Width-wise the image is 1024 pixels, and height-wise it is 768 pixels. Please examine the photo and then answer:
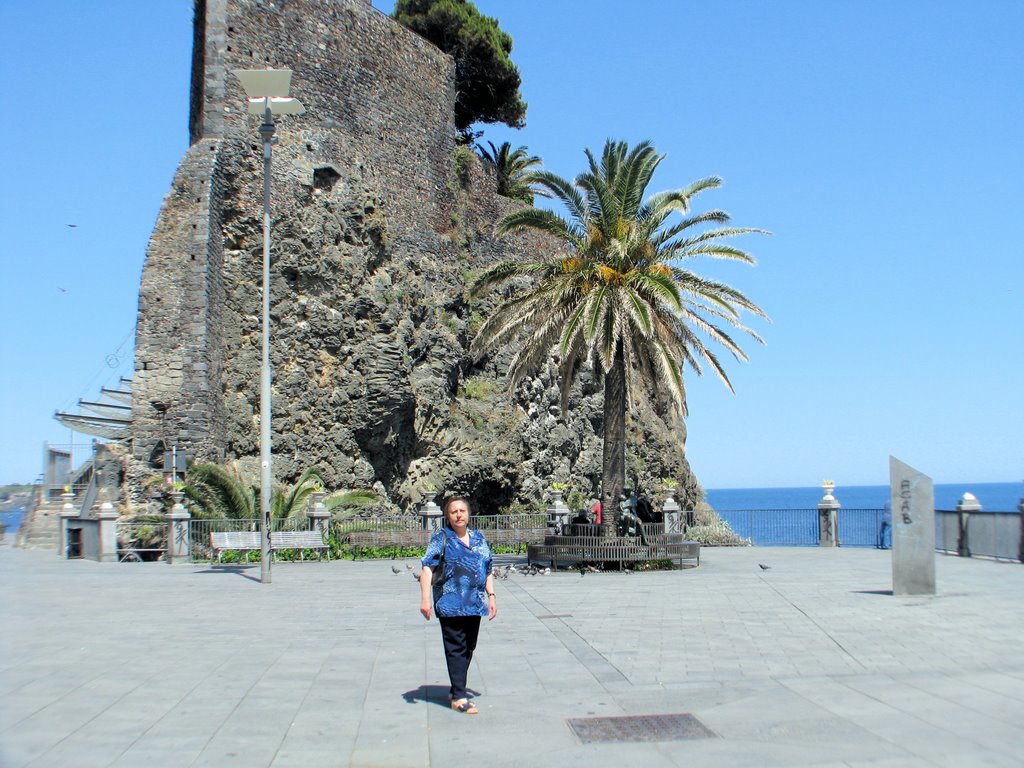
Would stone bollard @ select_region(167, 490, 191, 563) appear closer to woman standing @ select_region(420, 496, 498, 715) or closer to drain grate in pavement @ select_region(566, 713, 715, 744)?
woman standing @ select_region(420, 496, 498, 715)

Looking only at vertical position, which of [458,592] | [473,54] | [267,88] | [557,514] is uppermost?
[473,54]

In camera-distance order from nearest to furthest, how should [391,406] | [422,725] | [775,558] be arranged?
[422,725] → [775,558] → [391,406]

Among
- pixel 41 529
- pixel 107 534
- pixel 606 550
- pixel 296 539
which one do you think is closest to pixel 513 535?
pixel 296 539

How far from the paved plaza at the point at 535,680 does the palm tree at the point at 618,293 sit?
6310 millimetres

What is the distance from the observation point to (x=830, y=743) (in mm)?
6164

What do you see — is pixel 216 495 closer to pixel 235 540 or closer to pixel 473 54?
pixel 235 540

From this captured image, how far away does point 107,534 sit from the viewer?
22.3 m

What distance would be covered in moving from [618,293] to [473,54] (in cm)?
3044

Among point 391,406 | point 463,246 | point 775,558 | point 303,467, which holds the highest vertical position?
point 463,246

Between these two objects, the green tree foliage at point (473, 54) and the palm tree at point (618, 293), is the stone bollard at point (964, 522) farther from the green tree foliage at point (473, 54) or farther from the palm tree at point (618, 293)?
the green tree foliage at point (473, 54)

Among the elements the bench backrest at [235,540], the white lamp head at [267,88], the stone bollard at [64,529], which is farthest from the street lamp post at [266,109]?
the stone bollard at [64,529]

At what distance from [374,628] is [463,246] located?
94.2 ft

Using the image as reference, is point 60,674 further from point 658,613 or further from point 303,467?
point 303,467

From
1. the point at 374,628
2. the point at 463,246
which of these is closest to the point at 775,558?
the point at 374,628
